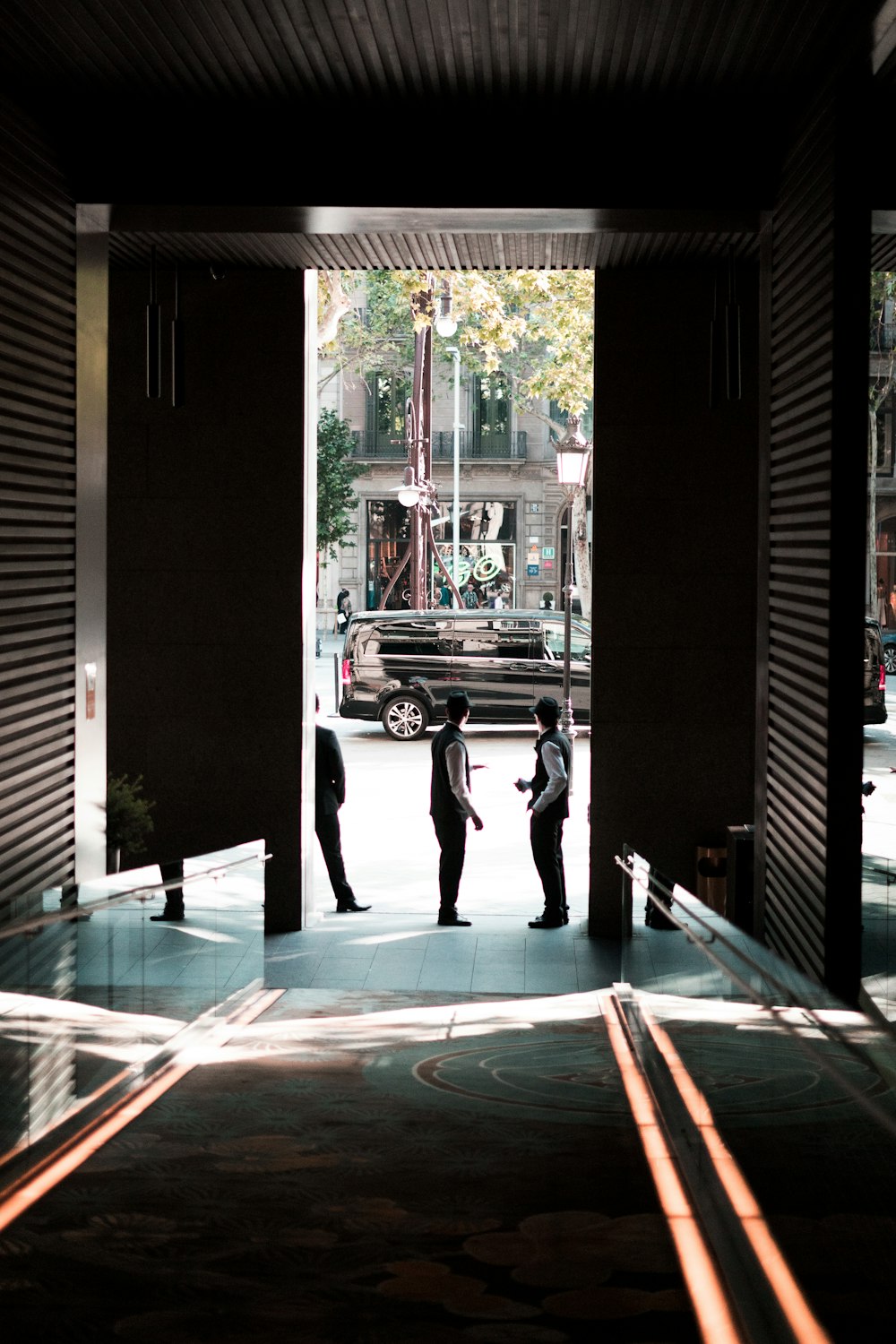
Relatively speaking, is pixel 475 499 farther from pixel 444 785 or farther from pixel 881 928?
pixel 881 928

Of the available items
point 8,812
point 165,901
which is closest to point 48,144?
point 8,812

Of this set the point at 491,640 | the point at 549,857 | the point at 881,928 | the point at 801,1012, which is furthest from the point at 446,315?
the point at 801,1012

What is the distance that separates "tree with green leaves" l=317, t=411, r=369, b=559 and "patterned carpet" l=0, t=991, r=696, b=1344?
28.6 metres

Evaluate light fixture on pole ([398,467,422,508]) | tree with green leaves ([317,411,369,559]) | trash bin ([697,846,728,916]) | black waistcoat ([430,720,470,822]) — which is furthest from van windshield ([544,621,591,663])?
tree with green leaves ([317,411,369,559])

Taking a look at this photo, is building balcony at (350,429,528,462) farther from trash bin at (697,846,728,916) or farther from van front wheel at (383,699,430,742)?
trash bin at (697,846,728,916)

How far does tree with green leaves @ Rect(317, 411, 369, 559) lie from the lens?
34.3 m

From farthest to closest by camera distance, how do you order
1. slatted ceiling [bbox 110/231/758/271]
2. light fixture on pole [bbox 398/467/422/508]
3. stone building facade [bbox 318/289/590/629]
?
stone building facade [bbox 318/289/590/629] < light fixture on pole [bbox 398/467/422/508] < slatted ceiling [bbox 110/231/758/271]

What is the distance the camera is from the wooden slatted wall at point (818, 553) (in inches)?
214

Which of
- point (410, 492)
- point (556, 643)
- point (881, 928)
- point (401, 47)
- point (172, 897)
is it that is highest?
point (401, 47)

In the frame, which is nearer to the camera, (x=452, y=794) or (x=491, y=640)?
(x=452, y=794)

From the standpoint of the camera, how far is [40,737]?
260 inches

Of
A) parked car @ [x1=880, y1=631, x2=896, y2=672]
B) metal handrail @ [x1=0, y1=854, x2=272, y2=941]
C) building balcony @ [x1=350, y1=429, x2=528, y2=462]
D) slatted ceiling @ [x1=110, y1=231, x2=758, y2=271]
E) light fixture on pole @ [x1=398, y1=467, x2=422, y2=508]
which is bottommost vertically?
metal handrail @ [x1=0, y1=854, x2=272, y2=941]

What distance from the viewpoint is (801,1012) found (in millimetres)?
3326

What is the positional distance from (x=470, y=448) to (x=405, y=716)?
19262 mm
